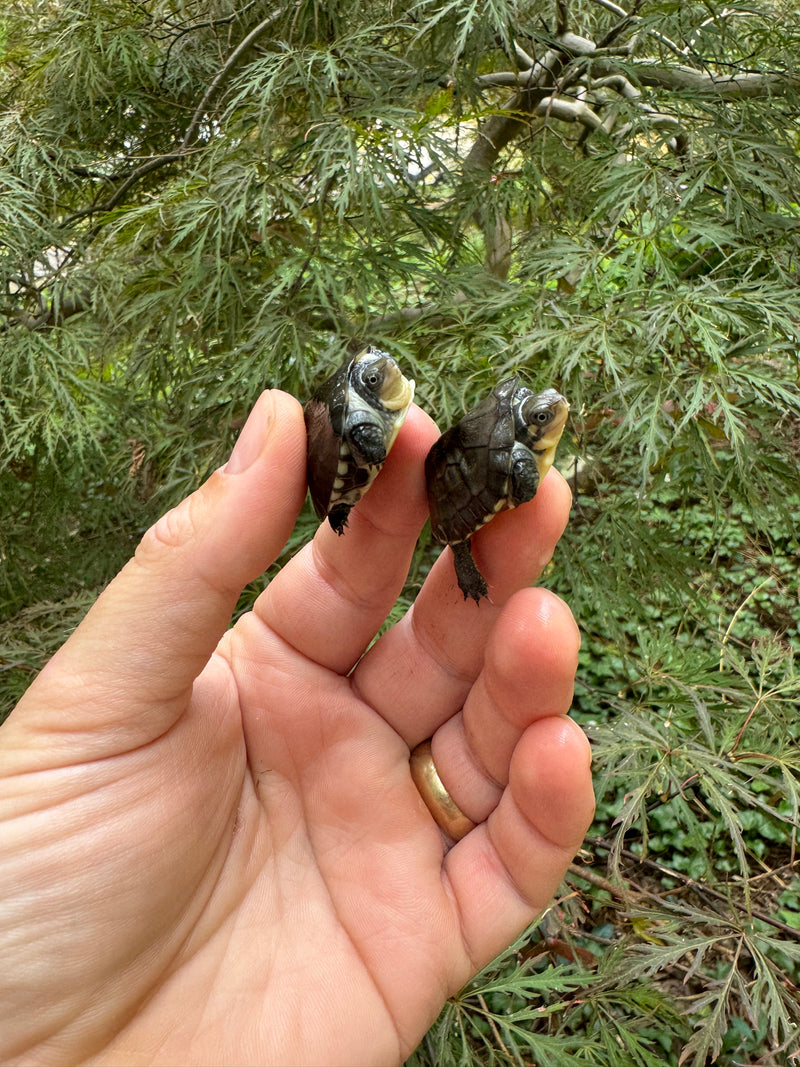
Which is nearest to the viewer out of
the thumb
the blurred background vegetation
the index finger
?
the thumb

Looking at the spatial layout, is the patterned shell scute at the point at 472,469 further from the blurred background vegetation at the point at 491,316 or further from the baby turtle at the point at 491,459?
the blurred background vegetation at the point at 491,316

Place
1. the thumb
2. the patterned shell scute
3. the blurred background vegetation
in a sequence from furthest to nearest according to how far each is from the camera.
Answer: the blurred background vegetation → the patterned shell scute → the thumb

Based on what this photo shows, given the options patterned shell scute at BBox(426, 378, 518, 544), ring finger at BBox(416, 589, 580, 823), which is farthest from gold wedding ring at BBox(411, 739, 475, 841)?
patterned shell scute at BBox(426, 378, 518, 544)

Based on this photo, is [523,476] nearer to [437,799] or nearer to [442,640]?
[442,640]

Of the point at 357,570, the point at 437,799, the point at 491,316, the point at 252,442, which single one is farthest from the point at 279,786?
the point at 491,316

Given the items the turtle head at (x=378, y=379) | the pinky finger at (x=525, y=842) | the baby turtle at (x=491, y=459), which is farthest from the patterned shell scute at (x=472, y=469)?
the pinky finger at (x=525, y=842)

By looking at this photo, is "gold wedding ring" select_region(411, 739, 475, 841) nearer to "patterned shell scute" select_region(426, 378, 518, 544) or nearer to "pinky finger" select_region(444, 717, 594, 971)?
"pinky finger" select_region(444, 717, 594, 971)
